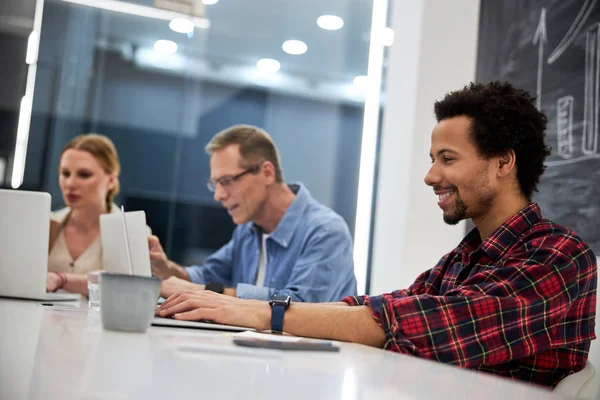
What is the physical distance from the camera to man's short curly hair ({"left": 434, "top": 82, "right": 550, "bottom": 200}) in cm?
176

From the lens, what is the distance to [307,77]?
4.04 metres

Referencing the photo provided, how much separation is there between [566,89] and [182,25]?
2.32 metres

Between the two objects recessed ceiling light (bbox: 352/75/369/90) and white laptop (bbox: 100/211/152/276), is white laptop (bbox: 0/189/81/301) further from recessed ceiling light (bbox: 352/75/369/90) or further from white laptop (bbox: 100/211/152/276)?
recessed ceiling light (bbox: 352/75/369/90)

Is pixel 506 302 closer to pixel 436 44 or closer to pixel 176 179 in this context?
pixel 436 44

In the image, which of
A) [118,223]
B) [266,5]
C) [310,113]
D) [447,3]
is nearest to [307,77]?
[310,113]

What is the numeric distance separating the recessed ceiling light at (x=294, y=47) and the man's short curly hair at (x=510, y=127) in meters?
2.33

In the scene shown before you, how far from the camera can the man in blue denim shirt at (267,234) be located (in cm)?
265

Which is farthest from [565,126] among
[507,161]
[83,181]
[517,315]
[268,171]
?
[83,181]

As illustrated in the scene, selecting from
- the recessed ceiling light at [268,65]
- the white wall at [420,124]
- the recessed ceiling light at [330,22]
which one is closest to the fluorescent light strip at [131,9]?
the recessed ceiling light at [268,65]

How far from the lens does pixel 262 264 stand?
2.96 meters

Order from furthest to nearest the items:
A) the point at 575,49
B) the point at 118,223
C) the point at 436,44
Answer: the point at 436,44 → the point at 575,49 → the point at 118,223

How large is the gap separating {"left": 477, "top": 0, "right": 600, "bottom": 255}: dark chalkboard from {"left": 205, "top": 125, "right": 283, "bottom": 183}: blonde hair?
3.54 ft

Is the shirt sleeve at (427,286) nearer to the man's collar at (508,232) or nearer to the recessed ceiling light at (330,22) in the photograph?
the man's collar at (508,232)

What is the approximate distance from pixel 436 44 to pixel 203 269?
5.07ft
